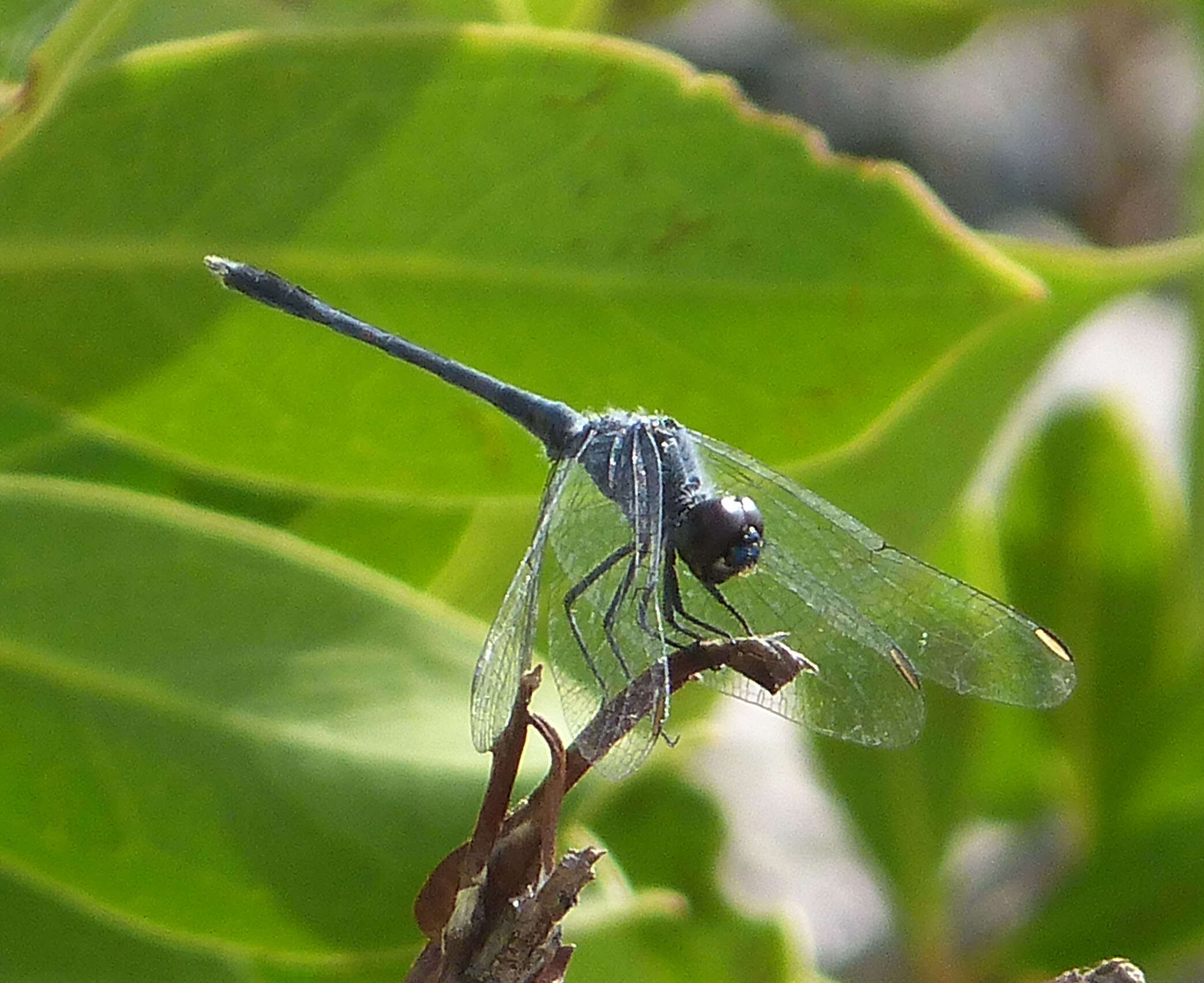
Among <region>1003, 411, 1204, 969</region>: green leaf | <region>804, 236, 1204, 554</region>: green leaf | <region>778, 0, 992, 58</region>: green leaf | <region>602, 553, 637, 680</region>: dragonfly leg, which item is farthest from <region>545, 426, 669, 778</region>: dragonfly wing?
<region>1003, 411, 1204, 969</region>: green leaf

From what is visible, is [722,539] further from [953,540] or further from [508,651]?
[953,540]

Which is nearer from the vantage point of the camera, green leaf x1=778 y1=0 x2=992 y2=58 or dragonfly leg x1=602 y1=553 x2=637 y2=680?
dragonfly leg x1=602 y1=553 x2=637 y2=680

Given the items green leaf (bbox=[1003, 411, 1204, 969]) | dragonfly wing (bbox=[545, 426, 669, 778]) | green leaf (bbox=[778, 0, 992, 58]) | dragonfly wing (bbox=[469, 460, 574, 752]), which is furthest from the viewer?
green leaf (bbox=[1003, 411, 1204, 969])

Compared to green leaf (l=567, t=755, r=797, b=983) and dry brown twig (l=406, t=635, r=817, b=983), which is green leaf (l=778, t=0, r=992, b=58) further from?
dry brown twig (l=406, t=635, r=817, b=983)

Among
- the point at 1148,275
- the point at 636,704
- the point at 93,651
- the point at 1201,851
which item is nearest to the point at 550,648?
the point at 636,704

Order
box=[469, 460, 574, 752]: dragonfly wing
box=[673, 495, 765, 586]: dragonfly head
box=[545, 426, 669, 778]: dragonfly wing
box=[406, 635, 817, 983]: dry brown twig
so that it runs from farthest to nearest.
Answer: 1. box=[673, 495, 765, 586]: dragonfly head
2. box=[545, 426, 669, 778]: dragonfly wing
3. box=[469, 460, 574, 752]: dragonfly wing
4. box=[406, 635, 817, 983]: dry brown twig

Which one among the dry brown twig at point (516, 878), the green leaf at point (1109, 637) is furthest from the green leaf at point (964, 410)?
the green leaf at point (1109, 637)

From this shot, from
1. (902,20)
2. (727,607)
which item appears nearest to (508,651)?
(727,607)
